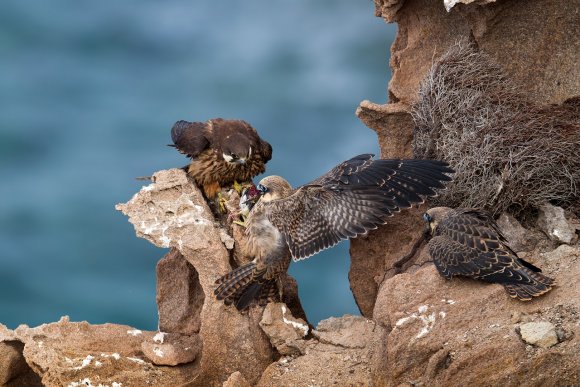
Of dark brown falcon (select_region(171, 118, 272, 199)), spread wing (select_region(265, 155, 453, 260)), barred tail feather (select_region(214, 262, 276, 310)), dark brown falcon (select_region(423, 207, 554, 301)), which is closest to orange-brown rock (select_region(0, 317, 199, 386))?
barred tail feather (select_region(214, 262, 276, 310))

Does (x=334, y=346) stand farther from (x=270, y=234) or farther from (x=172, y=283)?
(x=172, y=283)

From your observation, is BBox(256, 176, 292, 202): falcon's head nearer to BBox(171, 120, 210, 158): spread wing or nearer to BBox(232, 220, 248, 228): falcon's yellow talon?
BBox(232, 220, 248, 228): falcon's yellow talon

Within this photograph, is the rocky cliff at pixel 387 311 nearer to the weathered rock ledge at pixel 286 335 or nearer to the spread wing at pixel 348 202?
the weathered rock ledge at pixel 286 335

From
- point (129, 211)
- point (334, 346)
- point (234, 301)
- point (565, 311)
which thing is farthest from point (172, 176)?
point (565, 311)

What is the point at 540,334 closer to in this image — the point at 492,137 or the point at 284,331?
the point at 284,331

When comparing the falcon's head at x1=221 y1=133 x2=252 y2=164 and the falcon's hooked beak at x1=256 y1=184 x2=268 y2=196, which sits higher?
the falcon's head at x1=221 y1=133 x2=252 y2=164

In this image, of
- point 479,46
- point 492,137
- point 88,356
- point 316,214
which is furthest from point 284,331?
point 479,46
